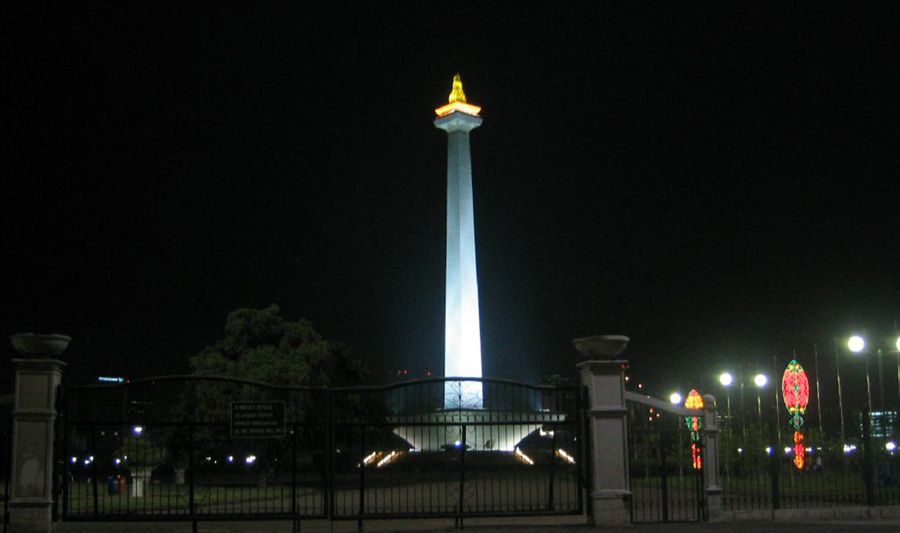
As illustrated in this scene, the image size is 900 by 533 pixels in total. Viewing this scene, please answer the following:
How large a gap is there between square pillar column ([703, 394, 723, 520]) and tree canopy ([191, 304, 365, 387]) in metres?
22.7

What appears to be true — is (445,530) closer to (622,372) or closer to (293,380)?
(622,372)

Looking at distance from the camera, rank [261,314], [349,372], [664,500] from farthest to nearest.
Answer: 1. [349,372]
2. [261,314]
3. [664,500]

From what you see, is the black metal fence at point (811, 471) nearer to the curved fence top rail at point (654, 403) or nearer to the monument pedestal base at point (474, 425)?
the curved fence top rail at point (654, 403)

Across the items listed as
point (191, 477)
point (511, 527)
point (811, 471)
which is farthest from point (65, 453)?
point (811, 471)

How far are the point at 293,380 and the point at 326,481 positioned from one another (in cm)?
2195

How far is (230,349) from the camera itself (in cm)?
4088

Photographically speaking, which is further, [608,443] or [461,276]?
[461,276]

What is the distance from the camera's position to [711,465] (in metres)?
18.1

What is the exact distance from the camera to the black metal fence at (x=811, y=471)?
66.1ft

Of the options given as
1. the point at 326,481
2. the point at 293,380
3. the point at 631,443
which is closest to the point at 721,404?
the point at 293,380

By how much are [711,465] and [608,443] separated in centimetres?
253

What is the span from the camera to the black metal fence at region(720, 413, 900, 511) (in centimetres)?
2016

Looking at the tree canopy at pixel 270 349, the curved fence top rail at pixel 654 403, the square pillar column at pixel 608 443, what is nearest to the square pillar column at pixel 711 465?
the curved fence top rail at pixel 654 403

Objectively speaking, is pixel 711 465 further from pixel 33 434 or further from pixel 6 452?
pixel 6 452
